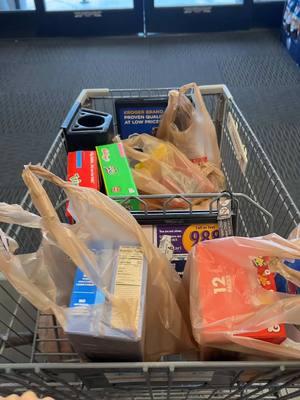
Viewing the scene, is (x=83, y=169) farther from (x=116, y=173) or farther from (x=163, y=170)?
(x=163, y=170)

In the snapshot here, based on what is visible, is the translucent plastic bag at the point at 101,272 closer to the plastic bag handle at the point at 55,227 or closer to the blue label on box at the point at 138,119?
the plastic bag handle at the point at 55,227

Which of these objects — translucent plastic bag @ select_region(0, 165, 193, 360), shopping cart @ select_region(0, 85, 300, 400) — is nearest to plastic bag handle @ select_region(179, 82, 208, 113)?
shopping cart @ select_region(0, 85, 300, 400)

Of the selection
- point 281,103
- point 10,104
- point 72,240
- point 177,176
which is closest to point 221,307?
point 72,240

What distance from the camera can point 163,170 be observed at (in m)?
0.95

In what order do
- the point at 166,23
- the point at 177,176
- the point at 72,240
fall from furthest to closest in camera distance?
the point at 166,23
the point at 177,176
the point at 72,240

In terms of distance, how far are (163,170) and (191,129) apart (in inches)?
6.4

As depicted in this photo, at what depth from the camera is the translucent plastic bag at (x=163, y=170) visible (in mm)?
918

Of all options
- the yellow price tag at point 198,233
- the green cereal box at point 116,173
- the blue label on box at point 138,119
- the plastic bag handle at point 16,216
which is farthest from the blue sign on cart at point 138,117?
the plastic bag handle at point 16,216

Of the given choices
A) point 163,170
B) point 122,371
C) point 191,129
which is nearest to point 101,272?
point 122,371

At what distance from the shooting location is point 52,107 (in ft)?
7.92

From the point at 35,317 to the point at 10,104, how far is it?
2068 mm

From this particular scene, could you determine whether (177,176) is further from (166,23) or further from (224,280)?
(166,23)

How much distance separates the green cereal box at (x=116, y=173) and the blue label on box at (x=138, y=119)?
0.19 meters

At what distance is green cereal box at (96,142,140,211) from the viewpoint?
0.81 meters
